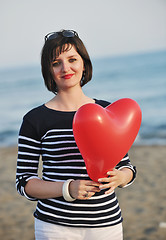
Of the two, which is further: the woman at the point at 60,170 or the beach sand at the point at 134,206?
the beach sand at the point at 134,206

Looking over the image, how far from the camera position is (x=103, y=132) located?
151 centimetres

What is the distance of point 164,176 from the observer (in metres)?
5.71

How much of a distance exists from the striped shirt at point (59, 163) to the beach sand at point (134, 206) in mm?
2207

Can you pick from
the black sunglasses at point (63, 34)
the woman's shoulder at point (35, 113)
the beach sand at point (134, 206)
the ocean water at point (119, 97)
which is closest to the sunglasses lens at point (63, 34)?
the black sunglasses at point (63, 34)

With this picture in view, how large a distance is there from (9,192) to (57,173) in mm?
3824

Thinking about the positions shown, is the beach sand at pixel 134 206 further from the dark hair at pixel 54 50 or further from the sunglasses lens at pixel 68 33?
the sunglasses lens at pixel 68 33

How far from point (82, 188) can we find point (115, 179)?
0.57 ft

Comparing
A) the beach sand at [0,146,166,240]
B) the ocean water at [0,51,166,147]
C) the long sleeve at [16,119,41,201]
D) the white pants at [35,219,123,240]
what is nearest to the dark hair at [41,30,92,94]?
the long sleeve at [16,119,41,201]

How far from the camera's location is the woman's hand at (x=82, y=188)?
153cm

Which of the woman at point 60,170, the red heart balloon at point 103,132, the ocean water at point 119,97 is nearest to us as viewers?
the red heart balloon at point 103,132

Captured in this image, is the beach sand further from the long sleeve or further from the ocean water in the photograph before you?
the ocean water

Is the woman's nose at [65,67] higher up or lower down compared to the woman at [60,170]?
higher up

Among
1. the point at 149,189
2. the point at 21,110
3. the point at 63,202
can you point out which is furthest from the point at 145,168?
the point at 21,110

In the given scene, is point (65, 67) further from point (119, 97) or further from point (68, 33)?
point (119, 97)
